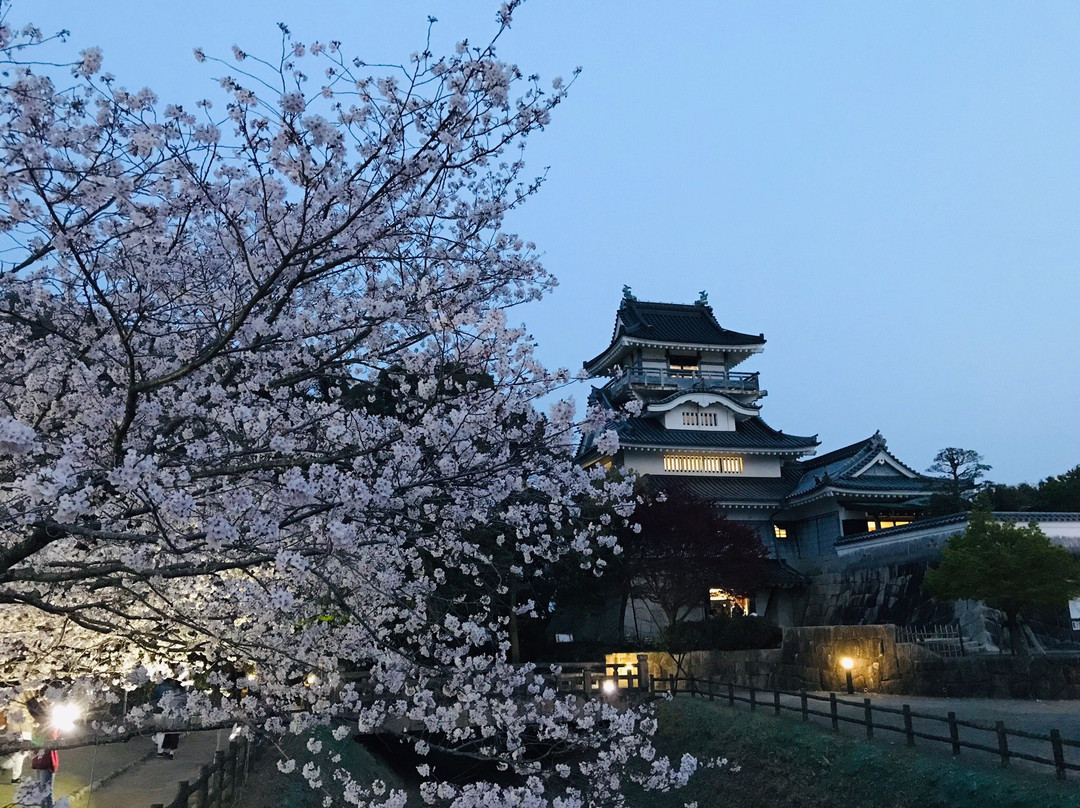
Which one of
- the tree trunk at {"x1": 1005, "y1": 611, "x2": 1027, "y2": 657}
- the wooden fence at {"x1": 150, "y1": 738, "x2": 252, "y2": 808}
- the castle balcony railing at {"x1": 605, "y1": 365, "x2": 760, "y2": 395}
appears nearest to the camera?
the wooden fence at {"x1": 150, "y1": 738, "x2": 252, "y2": 808}

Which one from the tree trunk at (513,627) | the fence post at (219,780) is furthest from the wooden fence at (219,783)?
the tree trunk at (513,627)

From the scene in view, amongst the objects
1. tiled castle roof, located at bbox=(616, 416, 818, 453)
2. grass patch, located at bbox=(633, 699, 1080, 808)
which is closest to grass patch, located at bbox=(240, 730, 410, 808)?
grass patch, located at bbox=(633, 699, 1080, 808)

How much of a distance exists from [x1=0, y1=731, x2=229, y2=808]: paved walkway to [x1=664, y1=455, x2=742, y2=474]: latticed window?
738 inches

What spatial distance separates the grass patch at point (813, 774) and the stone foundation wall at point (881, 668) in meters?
3.52

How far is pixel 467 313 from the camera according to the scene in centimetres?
554

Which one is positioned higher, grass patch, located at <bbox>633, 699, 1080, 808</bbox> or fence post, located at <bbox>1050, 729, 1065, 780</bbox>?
fence post, located at <bbox>1050, 729, 1065, 780</bbox>

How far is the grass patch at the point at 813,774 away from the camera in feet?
34.8

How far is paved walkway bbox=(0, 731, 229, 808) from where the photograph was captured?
1104 centimetres

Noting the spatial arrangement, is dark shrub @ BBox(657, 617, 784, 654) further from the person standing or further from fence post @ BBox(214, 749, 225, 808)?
the person standing

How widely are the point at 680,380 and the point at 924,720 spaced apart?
21090mm

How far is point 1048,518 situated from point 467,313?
23.3 meters

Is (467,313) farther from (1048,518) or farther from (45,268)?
(1048,518)

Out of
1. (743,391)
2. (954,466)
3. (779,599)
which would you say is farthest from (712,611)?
(954,466)

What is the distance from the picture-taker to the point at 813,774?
14.0m
